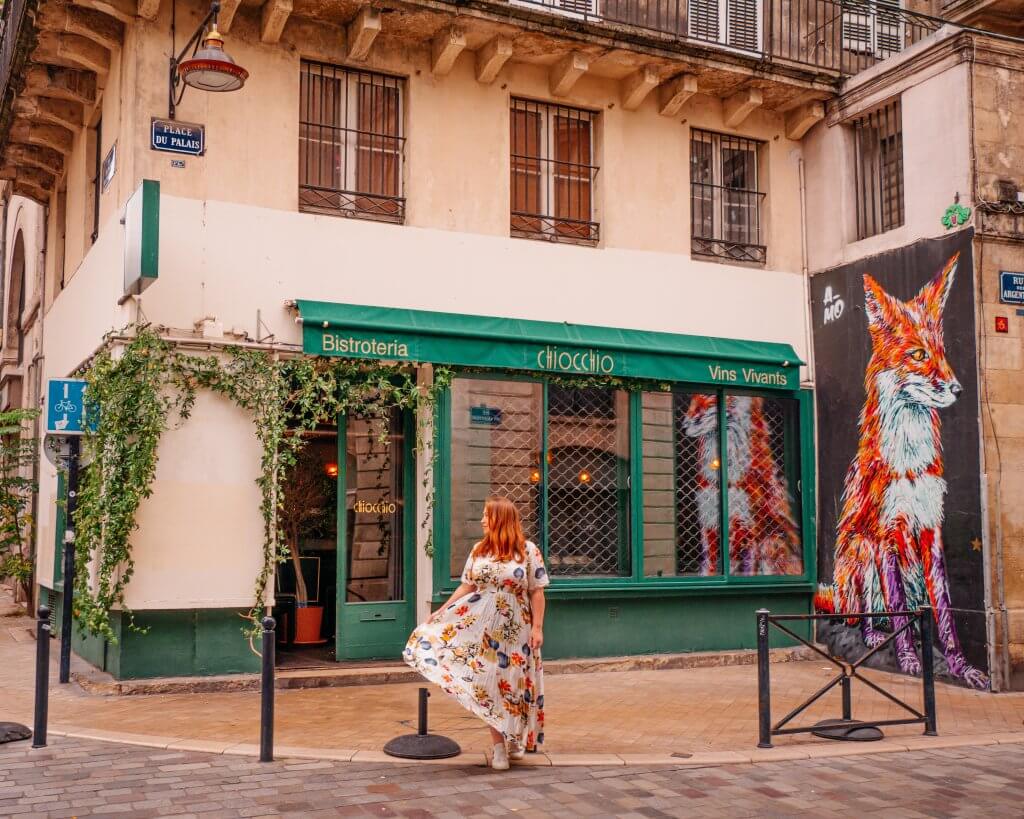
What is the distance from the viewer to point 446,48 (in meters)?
10.7

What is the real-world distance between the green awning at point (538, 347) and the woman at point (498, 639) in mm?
3708

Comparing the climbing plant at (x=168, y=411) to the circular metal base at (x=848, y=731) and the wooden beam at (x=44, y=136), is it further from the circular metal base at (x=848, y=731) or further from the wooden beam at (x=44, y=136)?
the circular metal base at (x=848, y=731)

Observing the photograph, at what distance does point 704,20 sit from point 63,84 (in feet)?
23.4

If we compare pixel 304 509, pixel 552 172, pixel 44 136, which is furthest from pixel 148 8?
pixel 304 509

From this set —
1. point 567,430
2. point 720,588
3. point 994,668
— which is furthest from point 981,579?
point 567,430

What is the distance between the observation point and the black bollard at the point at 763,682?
741 cm

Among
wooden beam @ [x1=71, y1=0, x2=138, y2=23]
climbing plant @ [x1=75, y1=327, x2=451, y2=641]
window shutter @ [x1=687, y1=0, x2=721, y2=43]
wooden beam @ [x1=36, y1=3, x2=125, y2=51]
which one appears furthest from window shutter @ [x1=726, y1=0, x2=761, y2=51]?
wooden beam @ [x1=36, y1=3, x2=125, y2=51]

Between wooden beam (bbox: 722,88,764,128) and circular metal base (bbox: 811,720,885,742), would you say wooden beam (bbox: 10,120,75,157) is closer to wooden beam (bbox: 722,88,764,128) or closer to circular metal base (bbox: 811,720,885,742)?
wooden beam (bbox: 722,88,764,128)

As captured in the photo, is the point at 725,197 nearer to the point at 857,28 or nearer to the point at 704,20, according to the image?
the point at 704,20

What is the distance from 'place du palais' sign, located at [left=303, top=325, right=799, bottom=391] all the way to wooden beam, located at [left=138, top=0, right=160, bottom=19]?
10.5 ft

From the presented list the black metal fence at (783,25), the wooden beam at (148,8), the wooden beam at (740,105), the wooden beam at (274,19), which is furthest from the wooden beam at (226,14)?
the wooden beam at (740,105)

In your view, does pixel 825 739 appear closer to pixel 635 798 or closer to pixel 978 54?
pixel 635 798

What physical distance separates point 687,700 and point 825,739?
6.10 feet

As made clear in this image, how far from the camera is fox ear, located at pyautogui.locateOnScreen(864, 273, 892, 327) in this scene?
37.4ft
